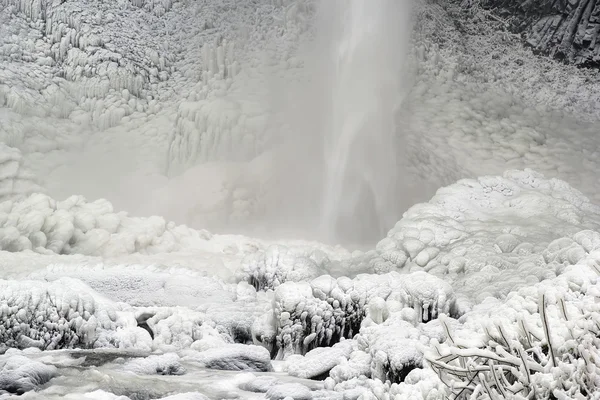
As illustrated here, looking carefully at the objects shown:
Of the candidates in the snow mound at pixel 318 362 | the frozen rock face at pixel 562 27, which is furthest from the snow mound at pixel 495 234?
the frozen rock face at pixel 562 27

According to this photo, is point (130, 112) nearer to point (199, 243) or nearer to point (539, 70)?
point (199, 243)

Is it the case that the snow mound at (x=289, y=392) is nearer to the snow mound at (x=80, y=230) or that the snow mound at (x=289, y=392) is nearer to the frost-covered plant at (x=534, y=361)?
the frost-covered plant at (x=534, y=361)

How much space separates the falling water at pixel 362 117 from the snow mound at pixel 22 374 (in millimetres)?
10454

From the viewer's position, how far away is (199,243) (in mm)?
13117

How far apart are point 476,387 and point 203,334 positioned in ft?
12.7

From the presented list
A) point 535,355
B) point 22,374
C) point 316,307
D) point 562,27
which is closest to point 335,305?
point 316,307

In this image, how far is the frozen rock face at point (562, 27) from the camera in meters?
19.7

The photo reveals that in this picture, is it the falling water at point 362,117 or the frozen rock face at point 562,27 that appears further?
the frozen rock face at point 562,27

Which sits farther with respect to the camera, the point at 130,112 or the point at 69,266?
the point at 130,112

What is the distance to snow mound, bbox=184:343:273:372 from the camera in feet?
18.6

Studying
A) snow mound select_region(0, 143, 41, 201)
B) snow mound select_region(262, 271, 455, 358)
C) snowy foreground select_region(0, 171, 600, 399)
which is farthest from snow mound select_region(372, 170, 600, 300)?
snow mound select_region(0, 143, 41, 201)

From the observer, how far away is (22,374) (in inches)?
182

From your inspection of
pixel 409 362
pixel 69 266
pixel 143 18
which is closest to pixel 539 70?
pixel 143 18

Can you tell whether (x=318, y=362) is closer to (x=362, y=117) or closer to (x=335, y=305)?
(x=335, y=305)
